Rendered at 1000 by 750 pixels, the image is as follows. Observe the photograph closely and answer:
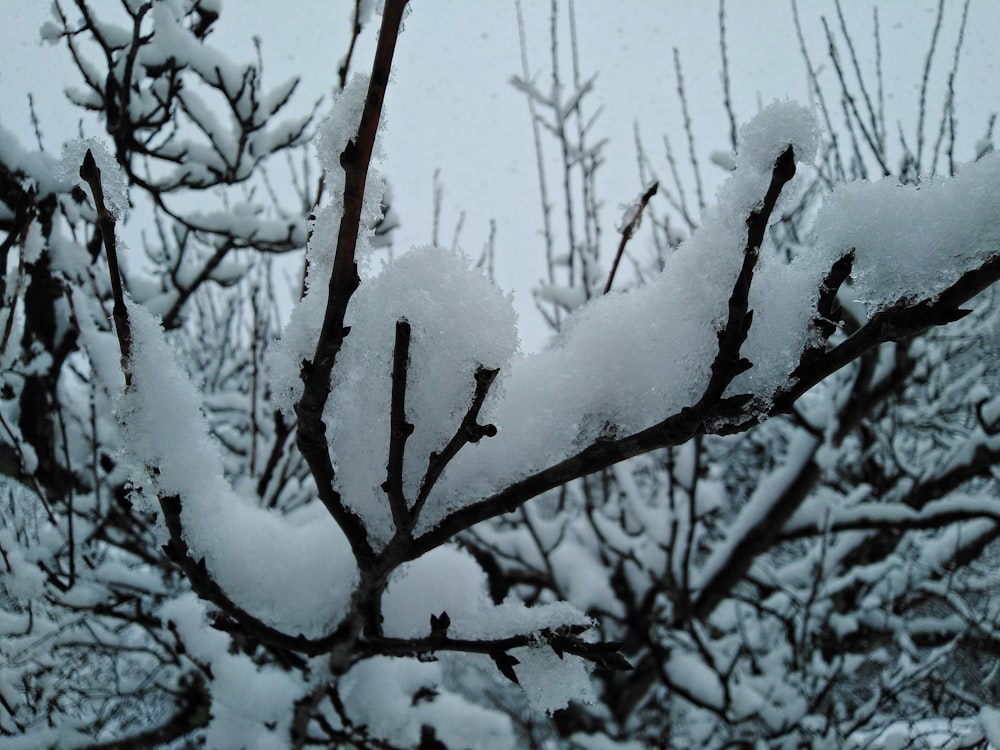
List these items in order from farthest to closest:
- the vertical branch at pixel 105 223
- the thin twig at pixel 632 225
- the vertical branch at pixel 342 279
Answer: the thin twig at pixel 632 225 → the vertical branch at pixel 105 223 → the vertical branch at pixel 342 279

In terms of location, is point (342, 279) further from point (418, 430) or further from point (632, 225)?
point (632, 225)

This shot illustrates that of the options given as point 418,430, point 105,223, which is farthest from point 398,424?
point 105,223

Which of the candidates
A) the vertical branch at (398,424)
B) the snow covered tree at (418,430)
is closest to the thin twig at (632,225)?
the snow covered tree at (418,430)

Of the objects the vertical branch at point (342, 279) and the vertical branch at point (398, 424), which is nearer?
the vertical branch at point (342, 279)

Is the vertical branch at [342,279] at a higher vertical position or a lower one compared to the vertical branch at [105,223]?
lower

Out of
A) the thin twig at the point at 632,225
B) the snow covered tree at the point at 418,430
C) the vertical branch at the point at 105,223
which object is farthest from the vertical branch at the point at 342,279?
the thin twig at the point at 632,225

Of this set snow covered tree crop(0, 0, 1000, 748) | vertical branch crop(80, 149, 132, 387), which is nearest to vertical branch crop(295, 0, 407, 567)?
snow covered tree crop(0, 0, 1000, 748)

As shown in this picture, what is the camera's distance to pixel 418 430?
2.45 ft

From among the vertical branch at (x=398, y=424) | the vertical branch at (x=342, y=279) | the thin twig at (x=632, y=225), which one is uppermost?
the thin twig at (x=632, y=225)

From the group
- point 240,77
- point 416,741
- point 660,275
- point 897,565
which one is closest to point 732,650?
point 897,565

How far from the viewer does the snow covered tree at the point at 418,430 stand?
642 millimetres

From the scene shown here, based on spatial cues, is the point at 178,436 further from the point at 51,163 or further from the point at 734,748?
the point at 734,748

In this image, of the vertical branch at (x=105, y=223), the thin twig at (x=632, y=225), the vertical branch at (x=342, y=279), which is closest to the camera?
the vertical branch at (x=342, y=279)

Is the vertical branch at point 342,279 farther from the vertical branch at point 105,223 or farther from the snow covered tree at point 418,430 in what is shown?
the vertical branch at point 105,223
